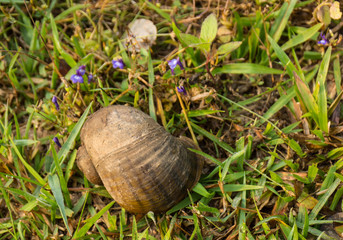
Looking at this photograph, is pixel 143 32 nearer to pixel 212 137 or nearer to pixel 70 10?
pixel 70 10

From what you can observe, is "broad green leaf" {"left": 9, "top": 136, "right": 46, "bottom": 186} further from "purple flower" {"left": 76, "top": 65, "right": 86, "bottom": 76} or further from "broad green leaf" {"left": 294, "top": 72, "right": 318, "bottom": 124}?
"broad green leaf" {"left": 294, "top": 72, "right": 318, "bottom": 124}

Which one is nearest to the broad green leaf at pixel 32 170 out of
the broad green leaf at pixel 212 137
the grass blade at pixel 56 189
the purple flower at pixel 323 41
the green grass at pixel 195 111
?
the green grass at pixel 195 111

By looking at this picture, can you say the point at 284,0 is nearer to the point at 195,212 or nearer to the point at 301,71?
the point at 301,71

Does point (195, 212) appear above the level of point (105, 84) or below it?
below

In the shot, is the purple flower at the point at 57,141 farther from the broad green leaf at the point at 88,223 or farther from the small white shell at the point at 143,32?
the small white shell at the point at 143,32

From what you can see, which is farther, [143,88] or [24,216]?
[143,88]

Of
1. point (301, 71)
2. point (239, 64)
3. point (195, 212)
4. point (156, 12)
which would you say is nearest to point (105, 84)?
point (156, 12)
